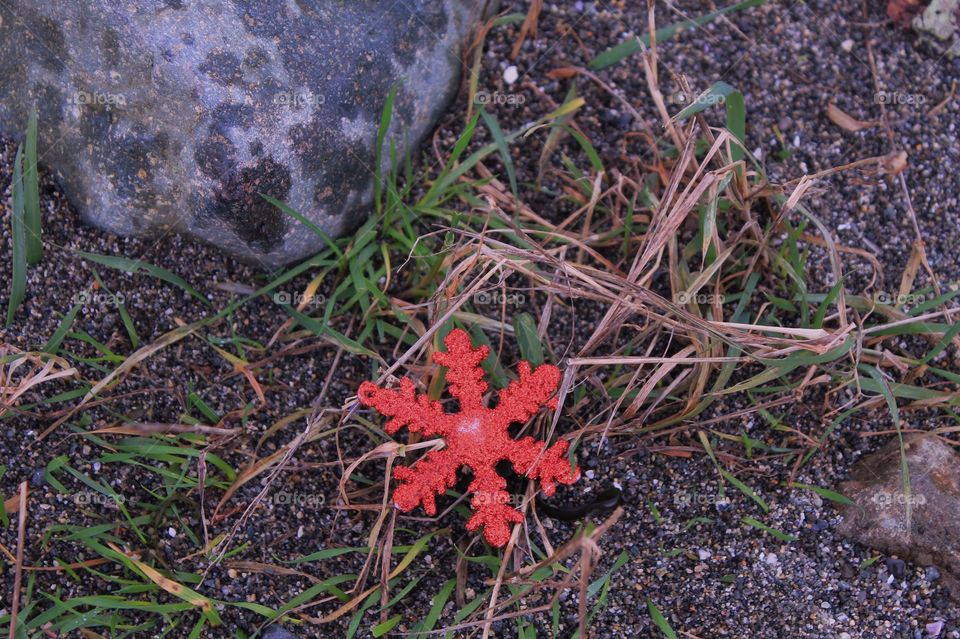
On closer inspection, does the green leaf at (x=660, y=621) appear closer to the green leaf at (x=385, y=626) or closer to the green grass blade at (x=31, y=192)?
the green leaf at (x=385, y=626)

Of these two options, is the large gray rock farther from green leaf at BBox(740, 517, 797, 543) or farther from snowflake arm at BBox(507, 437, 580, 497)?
green leaf at BBox(740, 517, 797, 543)

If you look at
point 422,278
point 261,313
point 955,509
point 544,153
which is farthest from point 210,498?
point 955,509

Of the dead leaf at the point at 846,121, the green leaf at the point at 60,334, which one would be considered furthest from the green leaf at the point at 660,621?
the green leaf at the point at 60,334

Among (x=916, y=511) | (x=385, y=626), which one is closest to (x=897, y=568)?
(x=916, y=511)

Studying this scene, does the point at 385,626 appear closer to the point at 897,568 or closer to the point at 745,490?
the point at 745,490

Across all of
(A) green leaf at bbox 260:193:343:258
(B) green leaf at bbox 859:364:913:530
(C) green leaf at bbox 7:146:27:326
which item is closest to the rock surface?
(B) green leaf at bbox 859:364:913:530

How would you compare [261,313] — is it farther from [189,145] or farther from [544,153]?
[544,153]
